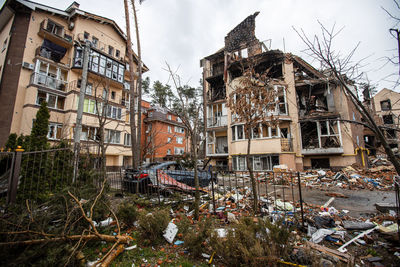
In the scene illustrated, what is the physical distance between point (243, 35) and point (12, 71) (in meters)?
25.6

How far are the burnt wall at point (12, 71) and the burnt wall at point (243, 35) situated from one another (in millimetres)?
22738

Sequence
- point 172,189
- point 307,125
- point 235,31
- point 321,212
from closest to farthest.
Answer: point 321,212 → point 172,189 → point 307,125 → point 235,31

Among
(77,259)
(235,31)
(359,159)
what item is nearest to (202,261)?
(77,259)

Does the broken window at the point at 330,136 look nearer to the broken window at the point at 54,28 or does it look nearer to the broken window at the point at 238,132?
the broken window at the point at 238,132

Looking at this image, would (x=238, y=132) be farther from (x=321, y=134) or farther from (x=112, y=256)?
(x=112, y=256)

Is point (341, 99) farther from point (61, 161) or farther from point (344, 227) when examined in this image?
point (61, 161)

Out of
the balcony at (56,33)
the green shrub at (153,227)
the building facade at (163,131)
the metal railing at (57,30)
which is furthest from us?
the building facade at (163,131)

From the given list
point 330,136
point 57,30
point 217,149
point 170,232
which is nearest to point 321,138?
point 330,136

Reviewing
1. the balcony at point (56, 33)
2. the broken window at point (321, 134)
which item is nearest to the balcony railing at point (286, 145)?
the broken window at point (321, 134)

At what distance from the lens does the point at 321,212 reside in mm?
5230

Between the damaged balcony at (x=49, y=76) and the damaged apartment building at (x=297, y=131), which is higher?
the damaged balcony at (x=49, y=76)

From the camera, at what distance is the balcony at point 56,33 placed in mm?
17930

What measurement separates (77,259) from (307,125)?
19898 mm

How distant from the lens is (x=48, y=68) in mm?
17891
